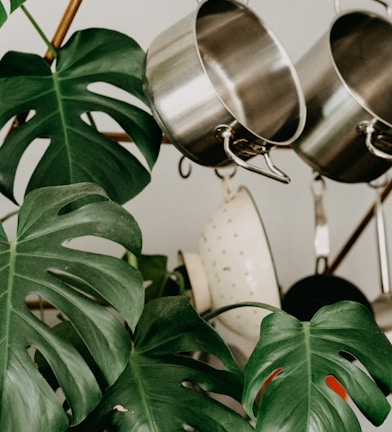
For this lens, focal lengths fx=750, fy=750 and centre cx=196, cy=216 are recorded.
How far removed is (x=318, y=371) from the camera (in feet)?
2.47

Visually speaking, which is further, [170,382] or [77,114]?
[77,114]

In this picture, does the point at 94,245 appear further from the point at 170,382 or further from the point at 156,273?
the point at 170,382

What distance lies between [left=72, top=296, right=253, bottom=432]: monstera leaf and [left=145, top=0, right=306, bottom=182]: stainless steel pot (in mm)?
186

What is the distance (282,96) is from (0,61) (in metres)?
0.35

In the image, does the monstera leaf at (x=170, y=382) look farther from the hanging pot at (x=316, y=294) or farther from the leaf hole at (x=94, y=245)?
the leaf hole at (x=94, y=245)

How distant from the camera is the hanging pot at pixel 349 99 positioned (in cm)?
93

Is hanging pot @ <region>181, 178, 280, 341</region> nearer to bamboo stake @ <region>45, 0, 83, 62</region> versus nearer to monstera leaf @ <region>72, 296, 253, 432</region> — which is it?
monstera leaf @ <region>72, 296, 253, 432</region>

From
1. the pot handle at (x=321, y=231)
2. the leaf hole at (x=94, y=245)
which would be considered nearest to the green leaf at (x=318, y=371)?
the pot handle at (x=321, y=231)

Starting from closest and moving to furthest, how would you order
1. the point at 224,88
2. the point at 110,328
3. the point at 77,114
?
the point at 110,328, the point at 77,114, the point at 224,88

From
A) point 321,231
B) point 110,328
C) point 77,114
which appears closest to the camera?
point 110,328

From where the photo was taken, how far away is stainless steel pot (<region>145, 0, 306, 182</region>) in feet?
2.76

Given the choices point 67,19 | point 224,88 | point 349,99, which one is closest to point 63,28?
point 67,19

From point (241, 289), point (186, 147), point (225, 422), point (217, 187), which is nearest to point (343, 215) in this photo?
point (217, 187)

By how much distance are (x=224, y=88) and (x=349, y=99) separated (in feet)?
0.62
